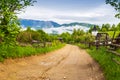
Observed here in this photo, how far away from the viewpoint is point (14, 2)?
18844 mm

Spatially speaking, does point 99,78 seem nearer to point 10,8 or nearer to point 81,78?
point 81,78

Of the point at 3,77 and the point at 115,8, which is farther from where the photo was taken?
the point at 115,8

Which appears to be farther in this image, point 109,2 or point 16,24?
point 109,2

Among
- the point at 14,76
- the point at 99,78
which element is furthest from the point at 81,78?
the point at 14,76

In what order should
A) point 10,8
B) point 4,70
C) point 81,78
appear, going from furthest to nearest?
point 10,8 < point 4,70 < point 81,78

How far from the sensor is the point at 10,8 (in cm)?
1877

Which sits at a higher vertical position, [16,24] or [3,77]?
[16,24]

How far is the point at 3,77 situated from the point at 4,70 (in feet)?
6.85

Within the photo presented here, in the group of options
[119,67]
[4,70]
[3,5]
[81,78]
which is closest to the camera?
[119,67]

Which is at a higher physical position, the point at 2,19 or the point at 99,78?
the point at 2,19

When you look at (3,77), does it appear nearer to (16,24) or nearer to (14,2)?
(16,24)

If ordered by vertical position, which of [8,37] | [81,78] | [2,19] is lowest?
[81,78]

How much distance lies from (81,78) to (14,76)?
3.41 metres

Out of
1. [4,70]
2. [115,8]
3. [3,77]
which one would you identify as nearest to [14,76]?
[3,77]
